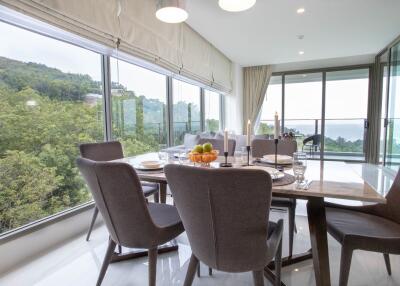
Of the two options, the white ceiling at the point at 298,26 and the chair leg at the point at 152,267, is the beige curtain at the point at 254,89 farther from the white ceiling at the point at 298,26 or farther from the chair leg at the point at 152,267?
the chair leg at the point at 152,267

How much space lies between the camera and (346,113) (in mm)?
6250

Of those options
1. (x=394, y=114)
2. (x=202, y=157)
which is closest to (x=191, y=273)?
(x=202, y=157)

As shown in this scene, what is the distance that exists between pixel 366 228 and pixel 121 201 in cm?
140

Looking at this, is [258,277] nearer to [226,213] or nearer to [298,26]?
[226,213]

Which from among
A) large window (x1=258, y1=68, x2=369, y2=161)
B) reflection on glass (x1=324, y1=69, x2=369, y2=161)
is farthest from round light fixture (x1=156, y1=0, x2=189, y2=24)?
reflection on glass (x1=324, y1=69, x2=369, y2=161)

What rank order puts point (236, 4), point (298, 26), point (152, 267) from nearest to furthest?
point (152, 267), point (236, 4), point (298, 26)

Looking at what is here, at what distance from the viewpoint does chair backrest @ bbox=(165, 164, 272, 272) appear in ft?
3.04

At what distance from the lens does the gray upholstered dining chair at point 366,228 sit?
125cm

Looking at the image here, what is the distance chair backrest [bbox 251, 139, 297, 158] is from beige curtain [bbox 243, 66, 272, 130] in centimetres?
424

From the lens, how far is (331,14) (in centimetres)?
341

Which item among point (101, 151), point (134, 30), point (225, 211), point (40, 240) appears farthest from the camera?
point (134, 30)

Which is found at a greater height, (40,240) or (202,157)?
(202,157)

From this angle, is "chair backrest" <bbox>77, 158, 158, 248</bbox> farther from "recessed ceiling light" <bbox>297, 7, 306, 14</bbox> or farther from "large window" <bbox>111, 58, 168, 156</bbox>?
"recessed ceiling light" <bbox>297, 7, 306, 14</bbox>

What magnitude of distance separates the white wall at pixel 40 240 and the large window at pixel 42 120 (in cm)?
14
